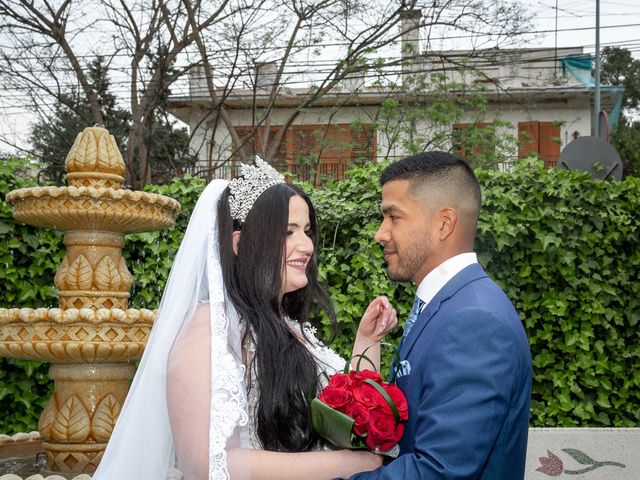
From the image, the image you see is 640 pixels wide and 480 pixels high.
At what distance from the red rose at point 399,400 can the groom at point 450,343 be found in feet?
0.15


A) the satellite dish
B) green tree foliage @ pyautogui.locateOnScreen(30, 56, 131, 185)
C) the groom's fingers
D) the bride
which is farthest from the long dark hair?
green tree foliage @ pyautogui.locateOnScreen(30, 56, 131, 185)

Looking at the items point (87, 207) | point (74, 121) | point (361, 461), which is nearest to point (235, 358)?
point (361, 461)

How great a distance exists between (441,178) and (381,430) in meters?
0.97

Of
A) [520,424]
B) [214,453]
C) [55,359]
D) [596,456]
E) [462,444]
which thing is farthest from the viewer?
[596,456]

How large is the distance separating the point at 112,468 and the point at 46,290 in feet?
13.3

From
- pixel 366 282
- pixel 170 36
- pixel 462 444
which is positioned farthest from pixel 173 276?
pixel 170 36

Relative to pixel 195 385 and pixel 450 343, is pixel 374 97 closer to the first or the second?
pixel 195 385

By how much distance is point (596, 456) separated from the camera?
5.52 m

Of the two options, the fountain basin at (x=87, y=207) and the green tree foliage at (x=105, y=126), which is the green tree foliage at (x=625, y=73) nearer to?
the green tree foliage at (x=105, y=126)

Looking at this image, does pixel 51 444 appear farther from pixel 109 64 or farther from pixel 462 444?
pixel 109 64

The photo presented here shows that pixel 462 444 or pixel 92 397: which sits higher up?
pixel 462 444

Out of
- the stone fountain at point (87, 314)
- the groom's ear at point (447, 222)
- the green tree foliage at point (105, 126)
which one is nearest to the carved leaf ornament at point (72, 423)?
the stone fountain at point (87, 314)

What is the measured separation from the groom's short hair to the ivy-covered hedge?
3.80 m

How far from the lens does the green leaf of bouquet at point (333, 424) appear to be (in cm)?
259
